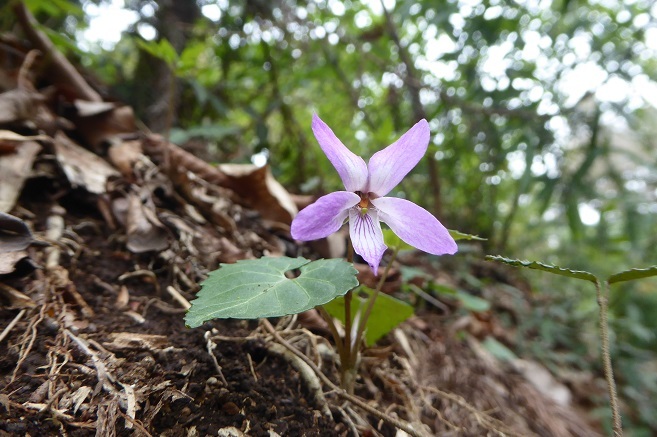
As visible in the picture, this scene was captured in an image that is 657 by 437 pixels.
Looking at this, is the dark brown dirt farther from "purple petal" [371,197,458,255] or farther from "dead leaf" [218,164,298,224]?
"dead leaf" [218,164,298,224]

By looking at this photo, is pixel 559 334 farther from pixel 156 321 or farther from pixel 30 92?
pixel 30 92

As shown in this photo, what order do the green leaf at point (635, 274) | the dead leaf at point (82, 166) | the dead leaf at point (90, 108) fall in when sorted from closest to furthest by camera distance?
the green leaf at point (635, 274)
the dead leaf at point (82, 166)
the dead leaf at point (90, 108)

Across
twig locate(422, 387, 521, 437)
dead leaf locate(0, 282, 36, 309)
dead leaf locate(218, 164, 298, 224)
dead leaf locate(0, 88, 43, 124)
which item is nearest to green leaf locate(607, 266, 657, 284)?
twig locate(422, 387, 521, 437)

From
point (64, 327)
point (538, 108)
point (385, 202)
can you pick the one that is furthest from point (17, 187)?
point (538, 108)

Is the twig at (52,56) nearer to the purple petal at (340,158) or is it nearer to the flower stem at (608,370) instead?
the purple petal at (340,158)

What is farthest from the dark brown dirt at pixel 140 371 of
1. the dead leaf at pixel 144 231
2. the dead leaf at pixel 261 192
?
the dead leaf at pixel 261 192

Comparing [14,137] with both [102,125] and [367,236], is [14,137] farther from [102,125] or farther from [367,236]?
[367,236]
